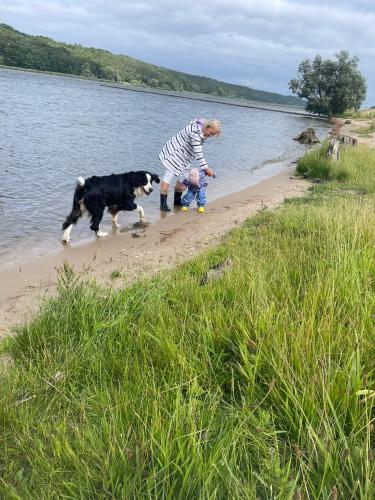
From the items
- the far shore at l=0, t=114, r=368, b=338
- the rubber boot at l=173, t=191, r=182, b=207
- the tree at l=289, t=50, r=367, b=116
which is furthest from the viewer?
the tree at l=289, t=50, r=367, b=116

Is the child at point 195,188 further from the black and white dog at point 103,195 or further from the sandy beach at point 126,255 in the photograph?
the black and white dog at point 103,195

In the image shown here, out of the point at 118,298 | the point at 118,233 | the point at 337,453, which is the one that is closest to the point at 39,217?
the point at 118,233

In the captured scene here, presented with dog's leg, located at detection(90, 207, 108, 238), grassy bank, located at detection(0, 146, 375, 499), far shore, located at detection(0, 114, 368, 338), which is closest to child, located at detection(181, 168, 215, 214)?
far shore, located at detection(0, 114, 368, 338)

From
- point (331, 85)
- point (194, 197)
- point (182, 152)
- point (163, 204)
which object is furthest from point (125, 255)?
point (331, 85)

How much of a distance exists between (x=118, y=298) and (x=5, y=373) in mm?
1131

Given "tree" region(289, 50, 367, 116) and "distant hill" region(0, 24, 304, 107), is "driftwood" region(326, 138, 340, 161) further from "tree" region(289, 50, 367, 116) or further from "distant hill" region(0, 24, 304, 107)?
"distant hill" region(0, 24, 304, 107)

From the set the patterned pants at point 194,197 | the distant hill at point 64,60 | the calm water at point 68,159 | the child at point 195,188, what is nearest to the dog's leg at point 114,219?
the calm water at point 68,159

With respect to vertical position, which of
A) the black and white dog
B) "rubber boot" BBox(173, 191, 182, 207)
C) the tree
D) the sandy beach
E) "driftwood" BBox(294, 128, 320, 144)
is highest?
the tree

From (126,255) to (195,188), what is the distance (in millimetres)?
3465

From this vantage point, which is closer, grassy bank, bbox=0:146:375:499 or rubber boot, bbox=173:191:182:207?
grassy bank, bbox=0:146:375:499

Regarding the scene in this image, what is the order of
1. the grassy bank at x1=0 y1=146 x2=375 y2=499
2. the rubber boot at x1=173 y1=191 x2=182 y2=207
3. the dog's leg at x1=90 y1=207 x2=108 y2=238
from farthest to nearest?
the rubber boot at x1=173 y1=191 x2=182 y2=207, the dog's leg at x1=90 y1=207 x2=108 y2=238, the grassy bank at x1=0 y1=146 x2=375 y2=499

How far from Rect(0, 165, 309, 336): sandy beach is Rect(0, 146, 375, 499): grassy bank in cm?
80

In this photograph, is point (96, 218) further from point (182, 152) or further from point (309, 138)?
point (309, 138)

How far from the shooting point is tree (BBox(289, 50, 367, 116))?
209 ft
